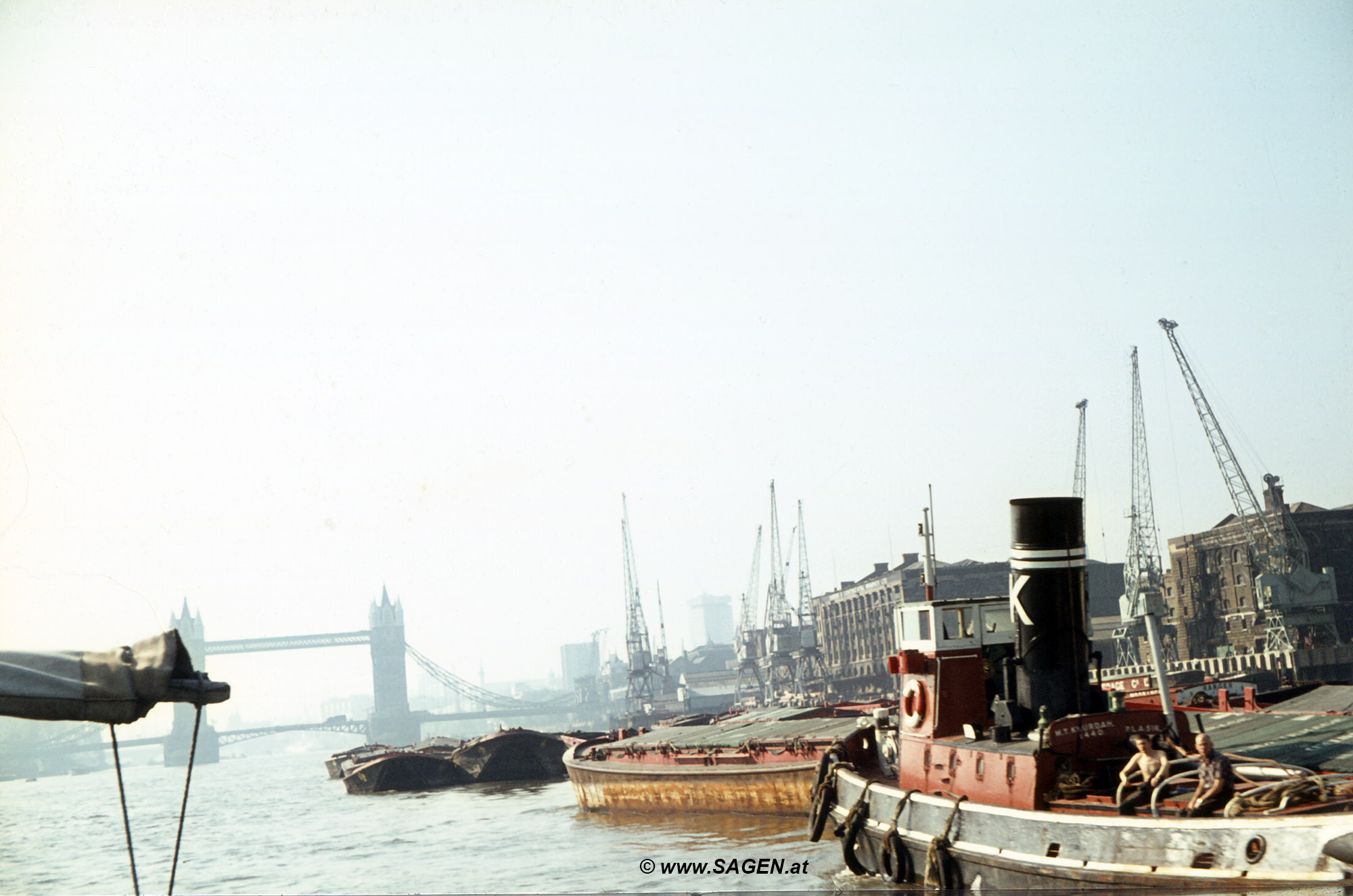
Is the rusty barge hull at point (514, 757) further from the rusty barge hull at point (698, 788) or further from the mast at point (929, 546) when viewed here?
the mast at point (929, 546)

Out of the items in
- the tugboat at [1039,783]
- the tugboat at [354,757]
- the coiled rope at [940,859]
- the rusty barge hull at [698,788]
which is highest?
the tugboat at [1039,783]

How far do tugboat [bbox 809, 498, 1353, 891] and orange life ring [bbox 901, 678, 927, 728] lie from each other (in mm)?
31

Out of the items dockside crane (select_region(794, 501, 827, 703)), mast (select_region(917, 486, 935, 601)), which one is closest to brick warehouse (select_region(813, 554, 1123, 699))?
dockside crane (select_region(794, 501, 827, 703))

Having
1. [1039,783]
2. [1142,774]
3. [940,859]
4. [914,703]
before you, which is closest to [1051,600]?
[1039,783]

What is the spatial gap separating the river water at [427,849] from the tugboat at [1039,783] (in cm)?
298

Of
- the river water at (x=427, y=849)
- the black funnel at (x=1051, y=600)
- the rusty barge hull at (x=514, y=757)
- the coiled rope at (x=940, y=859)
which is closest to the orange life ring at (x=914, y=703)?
the coiled rope at (x=940, y=859)

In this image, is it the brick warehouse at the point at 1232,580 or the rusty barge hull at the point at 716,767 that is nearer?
the rusty barge hull at the point at 716,767

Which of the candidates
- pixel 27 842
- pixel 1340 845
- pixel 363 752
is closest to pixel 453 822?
pixel 27 842

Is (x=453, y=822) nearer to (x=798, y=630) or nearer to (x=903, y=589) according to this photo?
(x=903, y=589)

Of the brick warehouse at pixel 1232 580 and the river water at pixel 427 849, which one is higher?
the brick warehouse at pixel 1232 580

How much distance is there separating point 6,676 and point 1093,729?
1578cm

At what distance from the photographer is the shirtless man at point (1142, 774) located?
16688 millimetres

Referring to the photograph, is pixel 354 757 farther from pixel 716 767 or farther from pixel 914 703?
pixel 914 703

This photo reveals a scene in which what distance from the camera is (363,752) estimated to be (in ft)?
329
